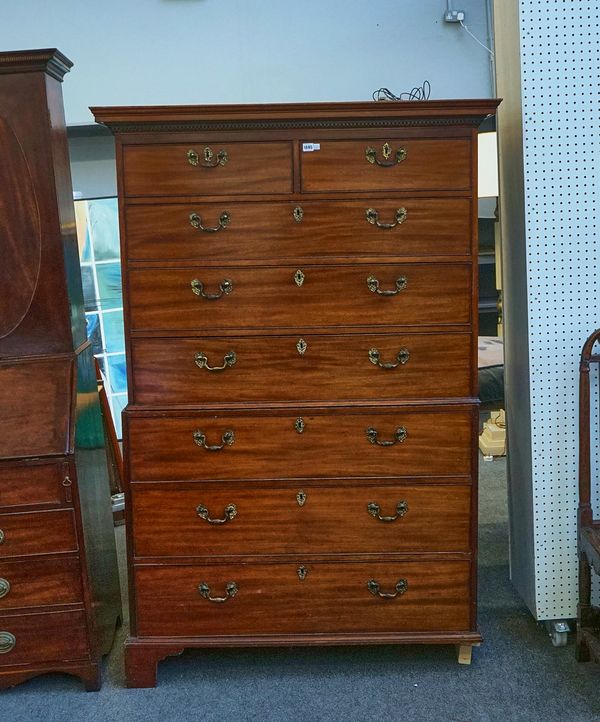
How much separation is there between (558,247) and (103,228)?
9.97 ft

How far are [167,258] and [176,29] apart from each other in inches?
119

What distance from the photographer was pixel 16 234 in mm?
2451

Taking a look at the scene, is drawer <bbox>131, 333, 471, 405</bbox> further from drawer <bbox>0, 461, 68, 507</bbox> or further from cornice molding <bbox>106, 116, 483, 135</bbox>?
cornice molding <bbox>106, 116, 483, 135</bbox>

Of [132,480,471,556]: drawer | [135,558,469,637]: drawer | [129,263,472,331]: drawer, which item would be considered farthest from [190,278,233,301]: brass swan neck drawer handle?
[135,558,469,637]: drawer

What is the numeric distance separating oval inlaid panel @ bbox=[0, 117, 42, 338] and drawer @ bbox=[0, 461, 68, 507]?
16.6 inches

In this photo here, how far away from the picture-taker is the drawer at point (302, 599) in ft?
8.32

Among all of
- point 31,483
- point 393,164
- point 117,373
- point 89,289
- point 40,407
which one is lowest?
point 31,483

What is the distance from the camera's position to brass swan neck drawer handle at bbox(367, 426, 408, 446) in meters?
2.46

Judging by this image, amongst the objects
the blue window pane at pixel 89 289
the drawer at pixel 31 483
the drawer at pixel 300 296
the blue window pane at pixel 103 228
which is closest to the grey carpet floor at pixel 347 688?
the drawer at pixel 31 483

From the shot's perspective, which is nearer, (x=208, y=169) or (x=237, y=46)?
(x=208, y=169)

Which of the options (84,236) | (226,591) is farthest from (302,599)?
(84,236)

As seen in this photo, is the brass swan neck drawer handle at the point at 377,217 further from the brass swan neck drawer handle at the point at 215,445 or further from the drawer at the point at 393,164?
the brass swan neck drawer handle at the point at 215,445

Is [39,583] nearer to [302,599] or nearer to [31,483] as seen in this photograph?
[31,483]

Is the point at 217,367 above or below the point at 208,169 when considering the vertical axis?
below
